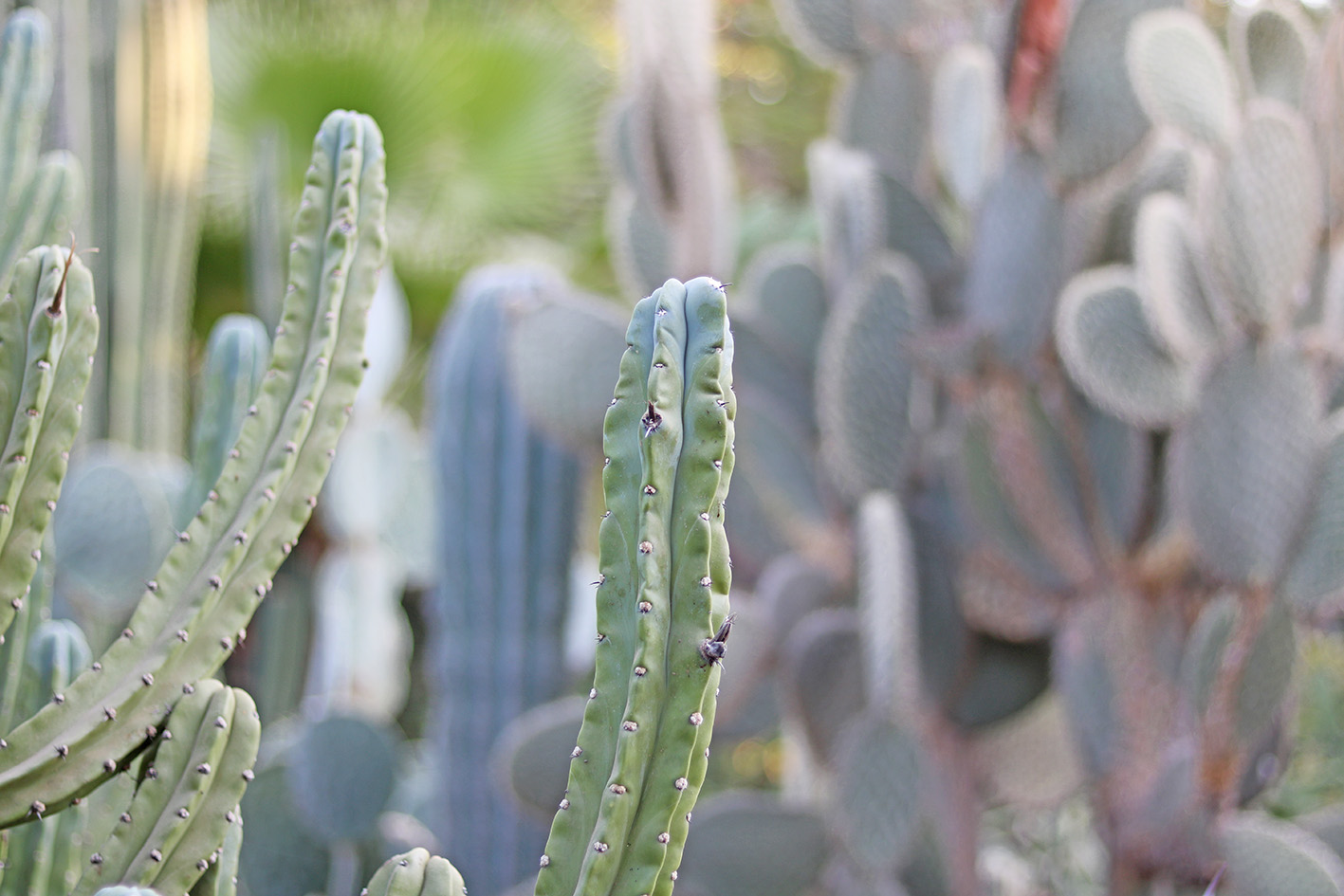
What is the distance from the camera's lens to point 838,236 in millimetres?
2279

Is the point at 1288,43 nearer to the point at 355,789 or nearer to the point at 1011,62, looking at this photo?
the point at 1011,62

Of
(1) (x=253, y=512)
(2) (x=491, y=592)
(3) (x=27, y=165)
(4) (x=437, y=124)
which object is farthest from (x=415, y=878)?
(4) (x=437, y=124)

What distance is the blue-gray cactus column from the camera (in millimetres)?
2500

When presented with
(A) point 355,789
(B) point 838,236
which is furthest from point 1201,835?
(A) point 355,789

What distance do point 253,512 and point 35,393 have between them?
168 mm

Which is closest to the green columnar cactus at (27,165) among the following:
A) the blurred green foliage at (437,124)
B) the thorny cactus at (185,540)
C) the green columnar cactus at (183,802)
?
the thorny cactus at (185,540)

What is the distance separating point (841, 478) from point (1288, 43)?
39.5 inches

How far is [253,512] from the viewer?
0.98m

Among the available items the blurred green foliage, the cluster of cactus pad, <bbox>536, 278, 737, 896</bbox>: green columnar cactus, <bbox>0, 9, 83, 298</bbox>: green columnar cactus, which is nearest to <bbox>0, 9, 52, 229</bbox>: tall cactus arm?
<bbox>0, 9, 83, 298</bbox>: green columnar cactus

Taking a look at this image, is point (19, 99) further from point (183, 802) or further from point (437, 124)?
point (437, 124)

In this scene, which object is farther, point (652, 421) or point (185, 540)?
point (185, 540)

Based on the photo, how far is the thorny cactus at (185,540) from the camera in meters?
0.92

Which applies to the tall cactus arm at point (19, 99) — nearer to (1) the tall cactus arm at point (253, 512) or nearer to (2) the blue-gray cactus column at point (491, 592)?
(1) the tall cactus arm at point (253, 512)

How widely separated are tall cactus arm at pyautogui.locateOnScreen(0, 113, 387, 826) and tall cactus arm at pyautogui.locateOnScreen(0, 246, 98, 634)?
0.30 feet
